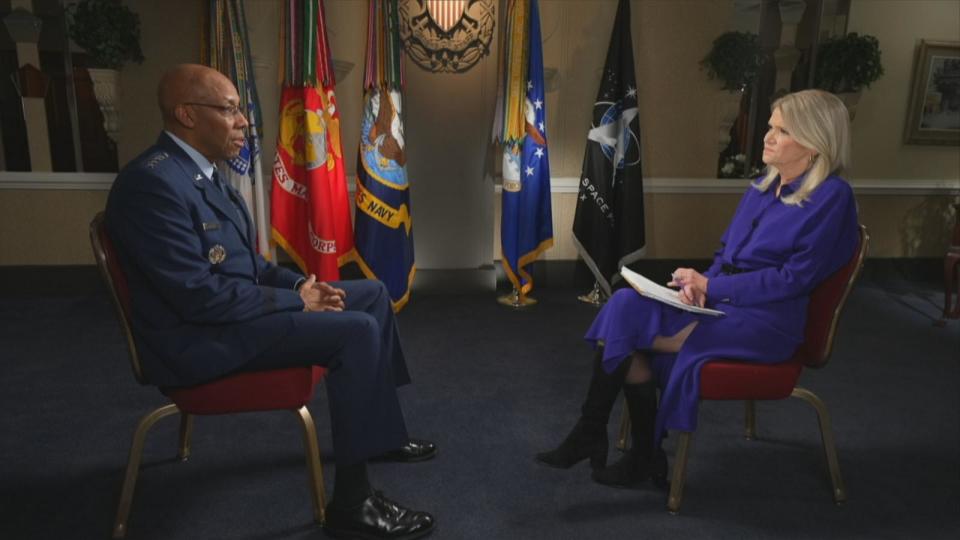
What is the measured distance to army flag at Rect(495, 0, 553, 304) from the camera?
4391 millimetres

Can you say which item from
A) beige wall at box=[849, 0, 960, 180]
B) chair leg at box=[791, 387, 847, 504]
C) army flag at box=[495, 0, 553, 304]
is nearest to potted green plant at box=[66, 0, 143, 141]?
army flag at box=[495, 0, 553, 304]

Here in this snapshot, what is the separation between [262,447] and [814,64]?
5.07 metres

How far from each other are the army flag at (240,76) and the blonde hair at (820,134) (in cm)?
313

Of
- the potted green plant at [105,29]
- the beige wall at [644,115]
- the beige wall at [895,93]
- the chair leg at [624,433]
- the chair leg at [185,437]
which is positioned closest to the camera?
the chair leg at [185,437]

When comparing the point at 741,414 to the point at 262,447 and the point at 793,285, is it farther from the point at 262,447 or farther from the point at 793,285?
the point at 262,447

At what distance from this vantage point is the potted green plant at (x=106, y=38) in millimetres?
4125

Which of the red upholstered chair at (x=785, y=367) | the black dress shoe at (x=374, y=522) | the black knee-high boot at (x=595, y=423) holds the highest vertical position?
the red upholstered chair at (x=785, y=367)

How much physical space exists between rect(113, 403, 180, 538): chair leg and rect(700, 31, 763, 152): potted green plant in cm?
446

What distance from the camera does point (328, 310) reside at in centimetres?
199

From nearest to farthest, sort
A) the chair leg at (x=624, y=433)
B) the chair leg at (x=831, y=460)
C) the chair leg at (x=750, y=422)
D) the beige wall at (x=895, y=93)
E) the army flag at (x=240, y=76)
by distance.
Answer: the chair leg at (x=831, y=460)
the chair leg at (x=624, y=433)
the chair leg at (x=750, y=422)
the army flag at (x=240, y=76)
the beige wall at (x=895, y=93)

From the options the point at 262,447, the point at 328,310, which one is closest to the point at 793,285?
the point at 328,310

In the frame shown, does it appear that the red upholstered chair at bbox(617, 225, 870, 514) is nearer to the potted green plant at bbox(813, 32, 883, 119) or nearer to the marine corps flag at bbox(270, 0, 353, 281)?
the marine corps flag at bbox(270, 0, 353, 281)

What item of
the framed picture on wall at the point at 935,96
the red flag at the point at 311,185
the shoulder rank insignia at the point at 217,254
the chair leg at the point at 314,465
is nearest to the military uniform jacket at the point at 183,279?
the shoulder rank insignia at the point at 217,254

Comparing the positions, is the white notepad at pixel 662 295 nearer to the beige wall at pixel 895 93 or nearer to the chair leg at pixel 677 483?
the chair leg at pixel 677 483
